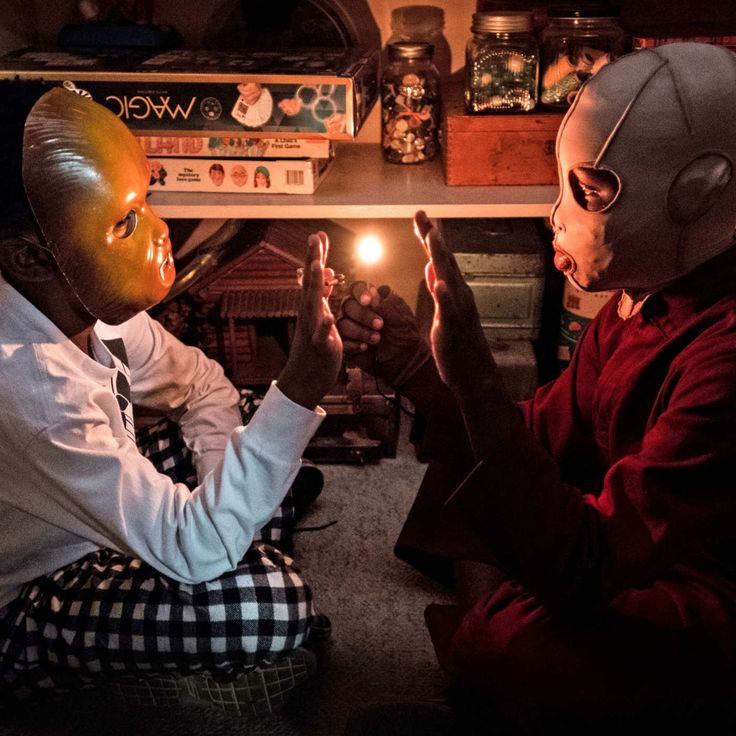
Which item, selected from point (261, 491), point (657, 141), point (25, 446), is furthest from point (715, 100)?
point (25, 446)

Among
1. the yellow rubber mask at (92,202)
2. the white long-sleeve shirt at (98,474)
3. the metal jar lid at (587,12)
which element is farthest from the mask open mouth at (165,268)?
the metal jar lid at (587,12)

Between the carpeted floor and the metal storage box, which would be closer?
the carpeted floor

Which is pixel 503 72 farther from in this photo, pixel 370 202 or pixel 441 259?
pixel 441 259

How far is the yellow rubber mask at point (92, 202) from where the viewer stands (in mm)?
845

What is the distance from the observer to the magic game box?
1317 mm

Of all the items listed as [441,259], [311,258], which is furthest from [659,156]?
[311,258]

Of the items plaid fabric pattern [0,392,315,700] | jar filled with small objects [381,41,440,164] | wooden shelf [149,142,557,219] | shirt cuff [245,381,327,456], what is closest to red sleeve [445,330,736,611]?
shirt cuff [245,381,327,456]

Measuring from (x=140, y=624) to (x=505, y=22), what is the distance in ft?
3.24

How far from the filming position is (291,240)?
156 centimetres

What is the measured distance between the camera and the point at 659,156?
0.80 metres

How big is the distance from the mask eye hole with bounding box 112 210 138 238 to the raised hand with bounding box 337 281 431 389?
271 mm

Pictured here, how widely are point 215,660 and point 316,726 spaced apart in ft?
0.51

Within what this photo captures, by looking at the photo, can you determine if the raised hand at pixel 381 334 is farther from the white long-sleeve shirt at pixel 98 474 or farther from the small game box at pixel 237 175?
the small game box at pixel 237 175

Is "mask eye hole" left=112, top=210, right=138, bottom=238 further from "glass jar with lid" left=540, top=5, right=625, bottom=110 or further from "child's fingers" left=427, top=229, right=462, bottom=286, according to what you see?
A: "glass jar with lid" left=540, top=5, right=625, bottom=110
